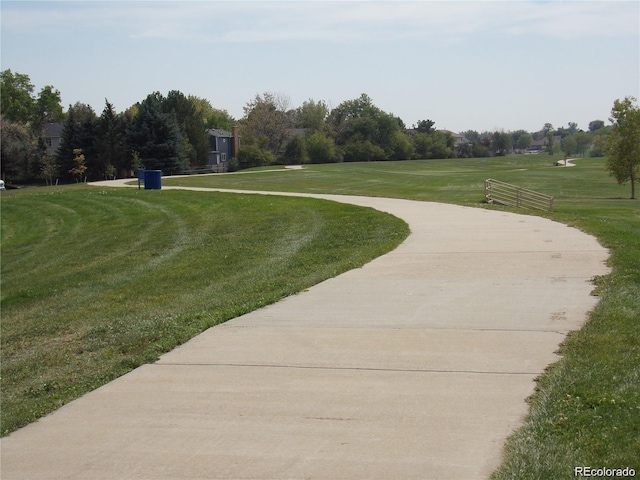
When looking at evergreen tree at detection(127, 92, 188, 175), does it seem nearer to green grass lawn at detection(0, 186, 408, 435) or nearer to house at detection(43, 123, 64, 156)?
house at detection(43, 123, 64, 156)

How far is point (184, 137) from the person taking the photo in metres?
72.2

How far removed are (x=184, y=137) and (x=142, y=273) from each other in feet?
195

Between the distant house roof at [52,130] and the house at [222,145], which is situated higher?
the distant house roof at [52,130]

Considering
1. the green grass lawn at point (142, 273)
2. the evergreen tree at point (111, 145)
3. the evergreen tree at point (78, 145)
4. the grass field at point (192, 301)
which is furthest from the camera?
the evergreen tree at point (78, 145)

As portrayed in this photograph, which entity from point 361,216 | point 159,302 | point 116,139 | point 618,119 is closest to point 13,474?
point 159,302

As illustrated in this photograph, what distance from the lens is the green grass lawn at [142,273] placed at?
7625 millimetres

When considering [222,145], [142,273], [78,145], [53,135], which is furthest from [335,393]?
[222,145]

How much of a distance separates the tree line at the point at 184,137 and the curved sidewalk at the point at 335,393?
146 feet

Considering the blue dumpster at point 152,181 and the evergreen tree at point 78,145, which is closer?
the blue dumpster at point 152,181

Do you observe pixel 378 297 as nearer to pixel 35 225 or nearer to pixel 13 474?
pixel 13 474

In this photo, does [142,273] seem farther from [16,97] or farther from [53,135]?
[16,97]

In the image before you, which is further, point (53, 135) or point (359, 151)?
point (359, 151)

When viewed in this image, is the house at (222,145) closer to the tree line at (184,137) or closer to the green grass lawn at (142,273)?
the tree line at (184,137)

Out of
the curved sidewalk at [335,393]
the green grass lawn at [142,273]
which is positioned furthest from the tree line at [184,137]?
the curved sidewalk at [335,393]
